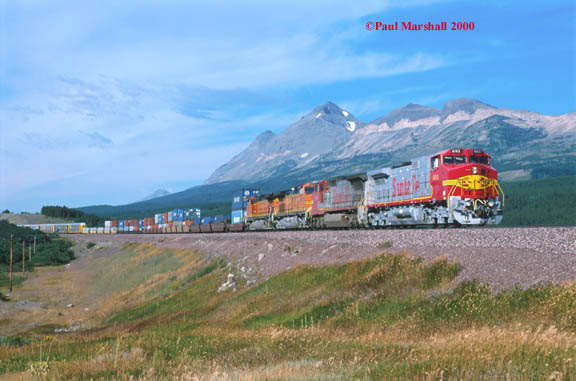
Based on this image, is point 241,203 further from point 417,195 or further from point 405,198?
point 417,195

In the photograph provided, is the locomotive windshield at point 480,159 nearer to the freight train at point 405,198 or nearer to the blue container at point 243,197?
the freight train at point 405,198

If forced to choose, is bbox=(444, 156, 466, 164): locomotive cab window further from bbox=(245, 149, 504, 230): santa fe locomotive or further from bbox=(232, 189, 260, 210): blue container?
bbox=(232, 189, 260, 210): blue container

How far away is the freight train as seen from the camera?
28.0 metres

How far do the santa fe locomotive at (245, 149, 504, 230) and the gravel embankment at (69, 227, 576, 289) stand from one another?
3712 mm

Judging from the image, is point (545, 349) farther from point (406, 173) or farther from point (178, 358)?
point (406, 173)

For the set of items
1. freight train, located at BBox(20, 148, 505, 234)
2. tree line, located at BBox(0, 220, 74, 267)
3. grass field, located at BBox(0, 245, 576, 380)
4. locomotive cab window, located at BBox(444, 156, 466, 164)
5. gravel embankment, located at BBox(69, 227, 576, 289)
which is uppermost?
locomotive cab window, located at BBox(444, 156, 466, 164)

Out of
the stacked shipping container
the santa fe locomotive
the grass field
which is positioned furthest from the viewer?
the stacked shipping container

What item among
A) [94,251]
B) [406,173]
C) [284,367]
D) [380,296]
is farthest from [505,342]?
[94,251]

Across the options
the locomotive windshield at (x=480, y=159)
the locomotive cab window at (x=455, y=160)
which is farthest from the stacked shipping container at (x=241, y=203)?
the locomotive windshield at (x=480, y=159)

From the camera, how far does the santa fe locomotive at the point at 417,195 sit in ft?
91.5

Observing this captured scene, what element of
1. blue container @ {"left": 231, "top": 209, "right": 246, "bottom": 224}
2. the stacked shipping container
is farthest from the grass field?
the stacked shipping container

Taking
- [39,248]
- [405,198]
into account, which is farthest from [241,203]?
[39,248]

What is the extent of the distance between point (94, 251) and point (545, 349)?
315 feet

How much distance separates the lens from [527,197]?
170m
